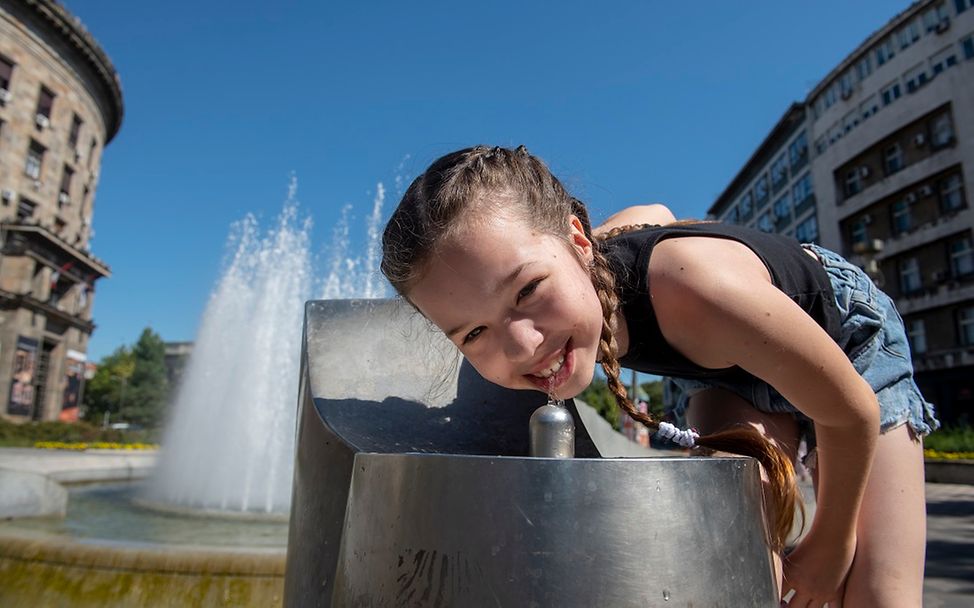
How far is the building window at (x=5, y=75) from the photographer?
23797mm

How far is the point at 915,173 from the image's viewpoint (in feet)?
74.3

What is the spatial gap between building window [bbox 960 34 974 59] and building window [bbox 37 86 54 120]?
32.8m

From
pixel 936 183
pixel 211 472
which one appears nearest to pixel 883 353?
pixel 211 472

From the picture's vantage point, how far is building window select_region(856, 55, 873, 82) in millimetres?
25047

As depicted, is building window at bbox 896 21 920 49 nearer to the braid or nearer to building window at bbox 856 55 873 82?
building window at bbox 856 55 873 82

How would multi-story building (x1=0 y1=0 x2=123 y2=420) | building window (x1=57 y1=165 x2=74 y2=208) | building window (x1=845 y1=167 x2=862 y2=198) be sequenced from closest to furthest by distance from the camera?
multi-story building (x1=0 y1=0 x2=123 y2=420) < building window (x1=845 y1=167 x2=862 y2=198) < building window (x1=57 y1=165 x2=74 y2=208)

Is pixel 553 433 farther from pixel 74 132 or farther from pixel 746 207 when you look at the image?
Result: pixel 746 207

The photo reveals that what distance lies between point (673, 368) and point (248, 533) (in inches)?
142

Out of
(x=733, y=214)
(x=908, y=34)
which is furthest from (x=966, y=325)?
(x=733, y=214)

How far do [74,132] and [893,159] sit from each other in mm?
32582

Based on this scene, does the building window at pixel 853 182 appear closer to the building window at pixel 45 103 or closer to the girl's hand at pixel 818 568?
the girl's hand at pixel 818 568

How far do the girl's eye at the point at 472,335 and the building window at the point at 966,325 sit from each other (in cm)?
2550

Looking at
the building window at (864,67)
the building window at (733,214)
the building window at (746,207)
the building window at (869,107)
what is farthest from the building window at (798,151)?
the building window at (733,214)

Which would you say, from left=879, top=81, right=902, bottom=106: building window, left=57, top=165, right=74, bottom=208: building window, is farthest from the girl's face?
left=57, top=165, right=74, bottom=208: building window
